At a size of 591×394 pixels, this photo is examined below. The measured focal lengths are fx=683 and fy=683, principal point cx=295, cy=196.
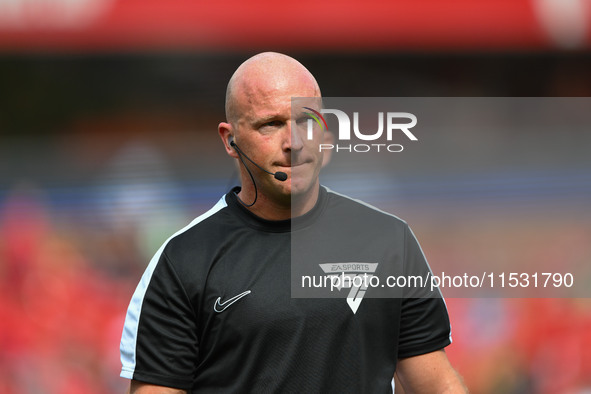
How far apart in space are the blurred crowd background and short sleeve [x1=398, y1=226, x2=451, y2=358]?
3.99 feet

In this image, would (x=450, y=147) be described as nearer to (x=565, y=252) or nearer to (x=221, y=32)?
(x=565, y=252)

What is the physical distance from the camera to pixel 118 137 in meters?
3.38

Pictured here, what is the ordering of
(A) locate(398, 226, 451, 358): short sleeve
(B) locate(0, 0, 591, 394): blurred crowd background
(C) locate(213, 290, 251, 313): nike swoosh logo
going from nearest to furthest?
(C) locate(213, 290, 251, 313): nike swoosh logo, (A) locate(398, 226, 451, 358): short sleeve, (B) locate(0, 0, 591, 394): blurred crowd background

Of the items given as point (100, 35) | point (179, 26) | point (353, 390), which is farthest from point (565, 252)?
point (100, 35)

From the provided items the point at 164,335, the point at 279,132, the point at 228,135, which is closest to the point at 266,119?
the point at 279,132

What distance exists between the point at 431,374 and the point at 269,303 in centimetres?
47

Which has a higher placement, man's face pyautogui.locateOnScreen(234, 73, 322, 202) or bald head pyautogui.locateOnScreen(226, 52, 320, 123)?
bald head pyautogui.locateOnScreen(226, 52, 320, 123)

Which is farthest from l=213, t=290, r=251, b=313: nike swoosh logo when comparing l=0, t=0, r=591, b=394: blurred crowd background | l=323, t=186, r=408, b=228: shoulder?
l=0, t=0, r=591, b=394: blurred crowd background

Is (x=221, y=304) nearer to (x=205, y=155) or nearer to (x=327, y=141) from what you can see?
(x=327, y=141)

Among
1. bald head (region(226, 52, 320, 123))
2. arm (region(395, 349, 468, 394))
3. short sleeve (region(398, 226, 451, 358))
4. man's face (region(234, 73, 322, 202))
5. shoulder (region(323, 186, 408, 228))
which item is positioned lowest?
arm (region(395, 349, 468, 394))

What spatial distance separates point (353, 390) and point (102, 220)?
7.05 ft

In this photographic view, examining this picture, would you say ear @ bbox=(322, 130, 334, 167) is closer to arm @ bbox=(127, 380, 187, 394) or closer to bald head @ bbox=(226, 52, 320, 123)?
bald head @ bbox=(226, 52, 320, 123)

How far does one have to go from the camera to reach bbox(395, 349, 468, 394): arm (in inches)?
67.7

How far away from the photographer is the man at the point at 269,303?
159cm
